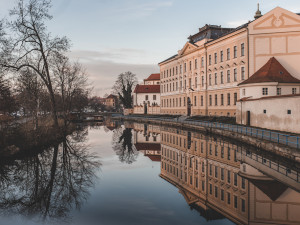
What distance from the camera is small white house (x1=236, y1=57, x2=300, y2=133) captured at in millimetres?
19156

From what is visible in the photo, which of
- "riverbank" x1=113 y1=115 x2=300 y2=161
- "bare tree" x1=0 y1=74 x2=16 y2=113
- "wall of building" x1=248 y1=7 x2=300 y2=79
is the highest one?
"wall of building" x1=248 y1=7 x2=300 y2=79

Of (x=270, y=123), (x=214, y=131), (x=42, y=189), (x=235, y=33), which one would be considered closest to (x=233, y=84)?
(x=235, y=33)

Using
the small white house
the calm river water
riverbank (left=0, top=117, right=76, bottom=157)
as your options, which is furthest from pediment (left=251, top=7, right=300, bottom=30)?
riverbank (left=0, top=117, right=76, bottom=157)

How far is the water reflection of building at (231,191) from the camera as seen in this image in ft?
25.0

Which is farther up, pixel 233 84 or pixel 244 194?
pixel 233 84

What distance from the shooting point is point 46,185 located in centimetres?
1067

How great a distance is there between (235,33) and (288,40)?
21.2 ft

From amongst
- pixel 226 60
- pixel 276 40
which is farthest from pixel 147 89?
pixel 276 40

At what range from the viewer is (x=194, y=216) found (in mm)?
7672

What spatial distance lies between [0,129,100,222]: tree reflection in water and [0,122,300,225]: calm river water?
1.1 inches

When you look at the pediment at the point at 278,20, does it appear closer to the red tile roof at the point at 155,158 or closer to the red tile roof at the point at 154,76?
the red tile roof at the point at 155,158

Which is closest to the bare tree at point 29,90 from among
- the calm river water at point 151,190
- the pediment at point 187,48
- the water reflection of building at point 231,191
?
the calm river water at point 151,190

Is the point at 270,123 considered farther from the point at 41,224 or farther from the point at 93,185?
the point at 41,224

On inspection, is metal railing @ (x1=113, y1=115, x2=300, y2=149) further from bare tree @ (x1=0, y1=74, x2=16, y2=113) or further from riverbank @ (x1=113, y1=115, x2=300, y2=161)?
bare tree @ (x1=0, y1=74, x2=16, y2=113)
